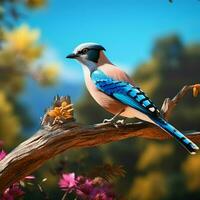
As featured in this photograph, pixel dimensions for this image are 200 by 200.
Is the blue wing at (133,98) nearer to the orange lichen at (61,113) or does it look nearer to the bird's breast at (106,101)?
the bird's breast at (106,101)

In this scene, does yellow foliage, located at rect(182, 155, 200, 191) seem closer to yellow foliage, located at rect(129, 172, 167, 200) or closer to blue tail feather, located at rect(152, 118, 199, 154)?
yellow foliage, located at rect(129, 172, 167, 200)

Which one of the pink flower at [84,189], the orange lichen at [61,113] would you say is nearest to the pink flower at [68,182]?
the pink flower at [84,189]

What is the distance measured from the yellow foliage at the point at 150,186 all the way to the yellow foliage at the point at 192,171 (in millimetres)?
132

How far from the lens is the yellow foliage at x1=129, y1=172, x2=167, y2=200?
3012mm

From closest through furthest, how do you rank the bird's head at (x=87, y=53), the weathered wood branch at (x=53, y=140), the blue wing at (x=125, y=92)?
1. the weathered wood branch at (x=53, y=140)
2. the blue wing at (x=125, y=92)
3. the bird's head at (x=87, y=53)

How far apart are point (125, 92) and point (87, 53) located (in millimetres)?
151

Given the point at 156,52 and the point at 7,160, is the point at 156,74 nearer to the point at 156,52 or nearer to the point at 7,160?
the point at 156,52

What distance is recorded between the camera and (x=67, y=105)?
3.85 feet

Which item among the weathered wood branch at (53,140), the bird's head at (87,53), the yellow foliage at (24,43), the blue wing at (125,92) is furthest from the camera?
the yellow foliage at (24,43)

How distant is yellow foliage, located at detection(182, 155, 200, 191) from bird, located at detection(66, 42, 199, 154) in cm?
175

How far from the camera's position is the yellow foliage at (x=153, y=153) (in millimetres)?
3012

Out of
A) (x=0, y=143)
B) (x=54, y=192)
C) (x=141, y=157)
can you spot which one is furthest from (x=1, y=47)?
(x=0, y=143)

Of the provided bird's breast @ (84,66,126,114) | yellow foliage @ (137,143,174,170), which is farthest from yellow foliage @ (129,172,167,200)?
bird's breast @ (84,66,126,114)

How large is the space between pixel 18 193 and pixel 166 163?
200 cm
